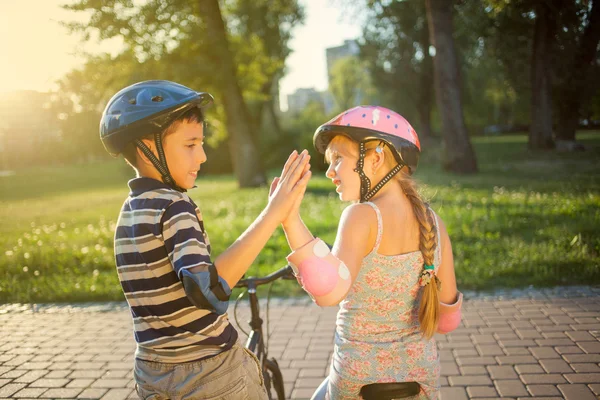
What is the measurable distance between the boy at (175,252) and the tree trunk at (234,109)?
16.5 meters

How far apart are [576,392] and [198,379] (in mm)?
3057

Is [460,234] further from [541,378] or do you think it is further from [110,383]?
[110,383]

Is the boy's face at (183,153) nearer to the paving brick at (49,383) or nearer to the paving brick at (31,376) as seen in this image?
the paving brick at (49,383)

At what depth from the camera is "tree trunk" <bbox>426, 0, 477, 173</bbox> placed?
17172mm

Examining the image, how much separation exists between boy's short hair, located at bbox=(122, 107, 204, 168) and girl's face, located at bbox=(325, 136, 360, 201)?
0.63 meters

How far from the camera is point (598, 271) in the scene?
6.33 metres

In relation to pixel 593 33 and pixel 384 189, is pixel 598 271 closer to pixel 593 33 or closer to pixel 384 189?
pixel 384 189

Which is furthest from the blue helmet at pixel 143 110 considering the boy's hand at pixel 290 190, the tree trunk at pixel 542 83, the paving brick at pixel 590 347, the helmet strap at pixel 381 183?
the tree trunk at pixel 542 83

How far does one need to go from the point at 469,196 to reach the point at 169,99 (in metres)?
11.4

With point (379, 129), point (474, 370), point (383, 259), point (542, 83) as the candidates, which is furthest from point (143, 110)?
point (542, 83)

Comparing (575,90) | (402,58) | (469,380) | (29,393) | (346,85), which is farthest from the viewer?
(346,85)

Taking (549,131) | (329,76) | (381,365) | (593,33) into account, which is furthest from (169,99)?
(329,76)

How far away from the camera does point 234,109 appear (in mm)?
19484

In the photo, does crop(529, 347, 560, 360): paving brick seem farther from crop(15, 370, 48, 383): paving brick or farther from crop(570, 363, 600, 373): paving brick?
crop(15, 370, 48, 383): paving brick
